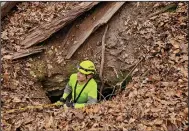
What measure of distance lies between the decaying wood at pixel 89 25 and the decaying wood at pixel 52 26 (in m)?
0.25

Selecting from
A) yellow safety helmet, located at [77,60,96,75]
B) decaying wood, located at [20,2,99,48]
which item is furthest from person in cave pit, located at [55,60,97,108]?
decaying wood, located at [20,2,99,48]

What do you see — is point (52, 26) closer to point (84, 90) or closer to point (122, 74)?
point (84, 90)

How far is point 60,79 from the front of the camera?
9.36 m

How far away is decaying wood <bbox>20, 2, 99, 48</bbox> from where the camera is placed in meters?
9.28

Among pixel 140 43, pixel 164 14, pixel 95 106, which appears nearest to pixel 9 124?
pixel 95 106

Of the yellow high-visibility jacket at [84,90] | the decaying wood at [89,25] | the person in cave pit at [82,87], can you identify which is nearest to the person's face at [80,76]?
the person in cave pit at [82,87]

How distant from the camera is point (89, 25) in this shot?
30.8 feet

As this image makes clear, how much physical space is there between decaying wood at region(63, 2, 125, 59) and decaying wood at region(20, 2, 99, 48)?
0.25 metres

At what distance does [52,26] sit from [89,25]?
34.8 inches

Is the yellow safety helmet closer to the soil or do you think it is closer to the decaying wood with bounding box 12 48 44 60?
the soil

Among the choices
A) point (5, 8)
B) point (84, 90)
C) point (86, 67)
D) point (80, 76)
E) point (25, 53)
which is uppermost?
point (5, 8)

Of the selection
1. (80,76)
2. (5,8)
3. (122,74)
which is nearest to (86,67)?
(80,76)

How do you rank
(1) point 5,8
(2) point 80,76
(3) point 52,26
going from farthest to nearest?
(1) point 5,8
(3) point 52,26
(2) point 80,76

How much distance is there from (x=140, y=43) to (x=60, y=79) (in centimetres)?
209
